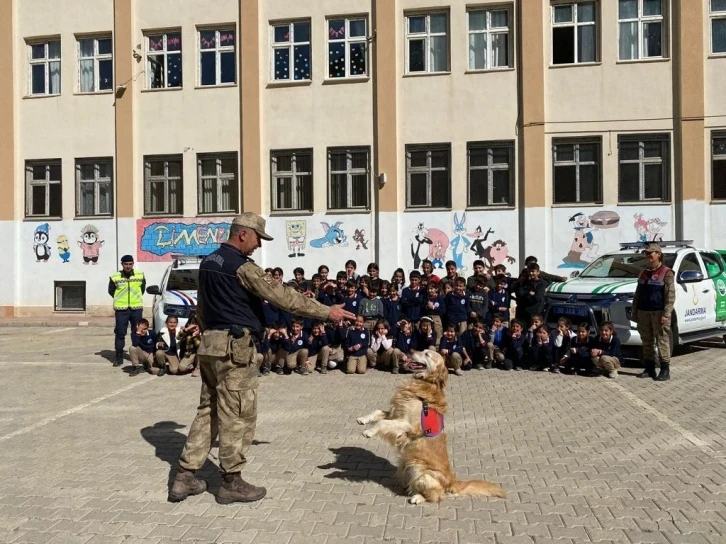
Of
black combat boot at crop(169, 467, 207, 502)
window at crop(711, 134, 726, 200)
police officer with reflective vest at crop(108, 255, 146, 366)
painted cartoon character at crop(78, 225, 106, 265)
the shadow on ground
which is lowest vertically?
the shadow on ground

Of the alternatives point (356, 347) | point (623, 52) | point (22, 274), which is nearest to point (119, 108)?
point (22, 274)

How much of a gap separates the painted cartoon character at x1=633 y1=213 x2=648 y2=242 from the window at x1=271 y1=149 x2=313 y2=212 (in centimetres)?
921

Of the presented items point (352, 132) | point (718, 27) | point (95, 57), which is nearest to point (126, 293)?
point (352, 132)

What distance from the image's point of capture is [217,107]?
2008cm

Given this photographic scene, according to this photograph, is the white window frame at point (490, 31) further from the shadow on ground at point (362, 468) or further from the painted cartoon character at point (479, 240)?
the shadow on ground at point (362, 468)

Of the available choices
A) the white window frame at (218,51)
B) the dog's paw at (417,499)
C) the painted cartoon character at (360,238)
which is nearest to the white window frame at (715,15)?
the painted cartoon character at (360,238)

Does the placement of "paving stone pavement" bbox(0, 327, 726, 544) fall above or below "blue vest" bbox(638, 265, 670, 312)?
below

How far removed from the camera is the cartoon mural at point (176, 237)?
2009 cm

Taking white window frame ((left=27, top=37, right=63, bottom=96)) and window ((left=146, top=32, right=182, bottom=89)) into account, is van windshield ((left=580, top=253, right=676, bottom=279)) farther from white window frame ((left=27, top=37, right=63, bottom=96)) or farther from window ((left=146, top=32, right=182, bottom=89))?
white window frame ((left=27, top=37, right=63, bottom=96))

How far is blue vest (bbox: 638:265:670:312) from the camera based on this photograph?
9.81 meters

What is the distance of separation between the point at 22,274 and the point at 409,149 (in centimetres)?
1309

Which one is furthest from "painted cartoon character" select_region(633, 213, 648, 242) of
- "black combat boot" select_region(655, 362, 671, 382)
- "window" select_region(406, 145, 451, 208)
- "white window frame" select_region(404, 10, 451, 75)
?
"black combat boot" select_region(655, 362, 671, 382)

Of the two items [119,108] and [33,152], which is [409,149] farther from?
[33,152]

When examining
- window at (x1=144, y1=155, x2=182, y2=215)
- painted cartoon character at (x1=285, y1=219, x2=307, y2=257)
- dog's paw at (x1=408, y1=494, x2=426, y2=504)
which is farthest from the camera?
window at (x1=144, y1=155, x2=182, y2=215)
